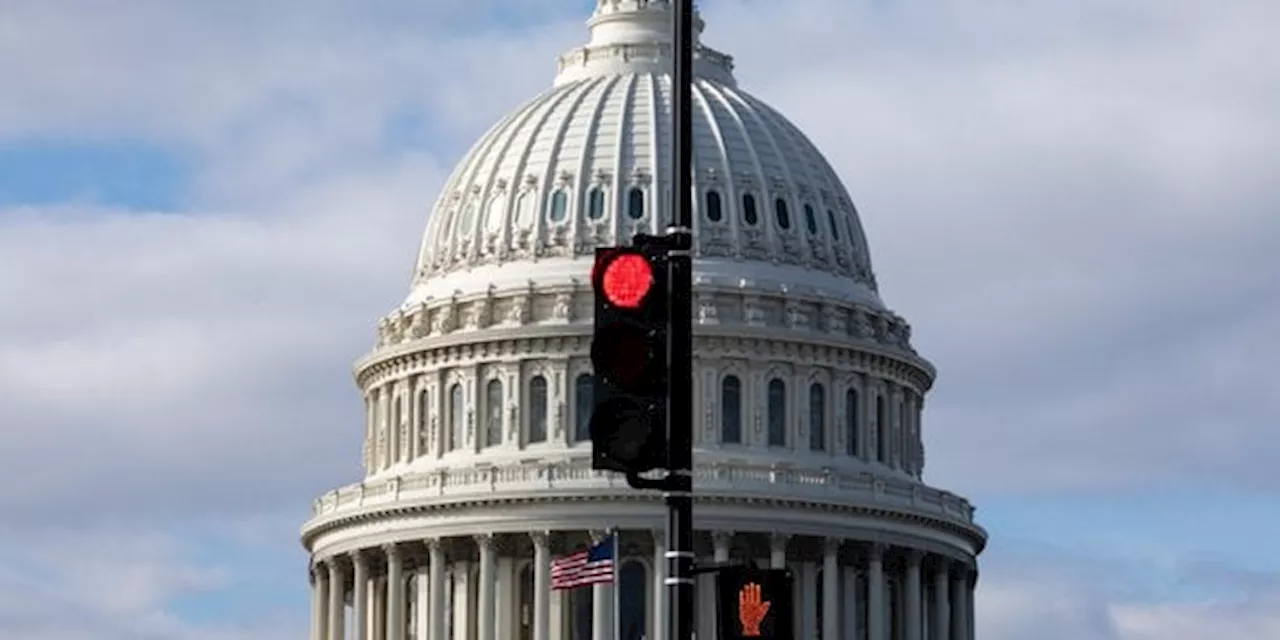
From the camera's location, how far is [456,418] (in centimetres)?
13350

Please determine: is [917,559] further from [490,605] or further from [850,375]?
[490,605]

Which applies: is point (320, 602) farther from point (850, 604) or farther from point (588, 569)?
point (588, 569)

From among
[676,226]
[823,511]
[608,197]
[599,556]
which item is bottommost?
[676,226]

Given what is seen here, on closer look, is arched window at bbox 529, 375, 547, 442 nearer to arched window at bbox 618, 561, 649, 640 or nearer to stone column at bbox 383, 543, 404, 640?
arched window at bbox 618, 561, 649, 640

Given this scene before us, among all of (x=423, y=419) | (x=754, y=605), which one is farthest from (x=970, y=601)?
(x=754, y=605)

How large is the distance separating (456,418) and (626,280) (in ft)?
347

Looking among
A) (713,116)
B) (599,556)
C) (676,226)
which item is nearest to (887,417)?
(713,116)

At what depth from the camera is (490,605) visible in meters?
130

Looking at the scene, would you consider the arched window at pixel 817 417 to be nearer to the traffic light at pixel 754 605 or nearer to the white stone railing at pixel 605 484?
the white stone railing at pixel 605 484

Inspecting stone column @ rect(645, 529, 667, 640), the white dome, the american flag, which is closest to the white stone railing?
stone column @ rect(645, 529, 667, 640)

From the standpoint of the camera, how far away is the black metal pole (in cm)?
2795

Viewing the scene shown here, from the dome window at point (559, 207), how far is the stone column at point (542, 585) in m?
12.3

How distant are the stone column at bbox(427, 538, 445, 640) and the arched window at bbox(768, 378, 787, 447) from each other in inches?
484

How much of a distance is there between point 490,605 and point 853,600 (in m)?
12.9
